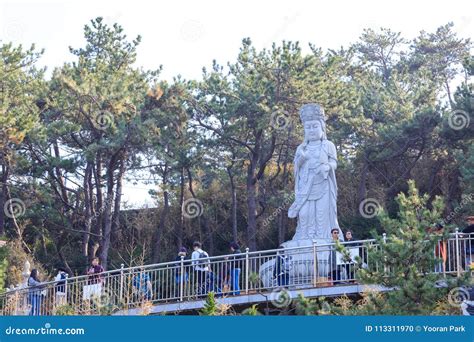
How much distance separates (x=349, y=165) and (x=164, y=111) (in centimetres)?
594

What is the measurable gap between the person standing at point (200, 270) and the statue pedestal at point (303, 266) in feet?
3.52

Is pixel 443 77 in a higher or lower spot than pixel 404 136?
higher

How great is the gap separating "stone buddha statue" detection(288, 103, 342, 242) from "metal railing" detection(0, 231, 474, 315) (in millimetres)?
1101

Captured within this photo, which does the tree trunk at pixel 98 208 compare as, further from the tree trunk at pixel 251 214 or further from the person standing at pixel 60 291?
the person standing at pixel 60 291

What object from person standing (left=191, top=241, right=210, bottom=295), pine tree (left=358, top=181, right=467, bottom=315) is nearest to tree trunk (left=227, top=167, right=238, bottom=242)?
person standing (left=191, top=241, right=210, bottom=295)

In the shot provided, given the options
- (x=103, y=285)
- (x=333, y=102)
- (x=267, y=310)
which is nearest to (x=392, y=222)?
(x=267, y=310)

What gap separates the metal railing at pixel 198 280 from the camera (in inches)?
808

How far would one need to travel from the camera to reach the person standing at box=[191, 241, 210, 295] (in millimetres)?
21203

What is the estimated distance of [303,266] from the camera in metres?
21.2

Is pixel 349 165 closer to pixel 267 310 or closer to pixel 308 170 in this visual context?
pixel 308 170

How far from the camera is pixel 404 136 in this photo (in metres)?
31.0

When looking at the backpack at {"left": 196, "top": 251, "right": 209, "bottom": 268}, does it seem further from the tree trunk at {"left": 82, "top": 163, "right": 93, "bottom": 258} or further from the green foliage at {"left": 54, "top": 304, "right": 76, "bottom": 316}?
the tree trunk at {"left": 82, "top": 163, "right": 93, "bottom": 258}

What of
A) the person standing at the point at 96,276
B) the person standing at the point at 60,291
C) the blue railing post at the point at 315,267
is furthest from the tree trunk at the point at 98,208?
the blue railing post at the point at 315,267

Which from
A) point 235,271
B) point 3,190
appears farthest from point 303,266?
point 3,190
